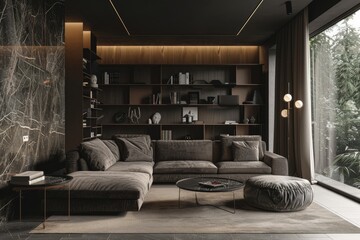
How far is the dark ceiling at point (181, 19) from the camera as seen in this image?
5633 millimetres

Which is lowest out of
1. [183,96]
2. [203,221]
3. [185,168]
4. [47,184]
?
[203,221]

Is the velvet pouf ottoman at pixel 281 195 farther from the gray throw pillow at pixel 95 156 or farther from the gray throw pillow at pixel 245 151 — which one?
the gray throw pillow at pixel 95 156

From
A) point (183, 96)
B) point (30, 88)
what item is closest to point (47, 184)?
point (30, 88)

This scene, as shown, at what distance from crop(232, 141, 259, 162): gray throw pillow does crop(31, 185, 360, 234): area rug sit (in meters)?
1.47

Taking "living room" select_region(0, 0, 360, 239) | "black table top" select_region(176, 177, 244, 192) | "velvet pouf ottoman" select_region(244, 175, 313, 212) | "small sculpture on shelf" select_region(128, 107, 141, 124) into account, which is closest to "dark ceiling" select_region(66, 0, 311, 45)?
"living room" select_region(0, 0, 360, 239)

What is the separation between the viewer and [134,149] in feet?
19.3

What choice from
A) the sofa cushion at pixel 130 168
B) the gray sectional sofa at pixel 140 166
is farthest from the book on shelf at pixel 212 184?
the sofa cushion at pixel 130 168

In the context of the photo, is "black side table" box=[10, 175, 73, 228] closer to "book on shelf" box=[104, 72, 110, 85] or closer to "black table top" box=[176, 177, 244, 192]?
"black table top" box=[176, 177, 244, 192]

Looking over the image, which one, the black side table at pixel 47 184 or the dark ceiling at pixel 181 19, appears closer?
the black side table at pixel 47 184

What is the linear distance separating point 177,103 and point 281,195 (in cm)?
442

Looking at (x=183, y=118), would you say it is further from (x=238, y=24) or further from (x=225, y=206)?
(x=225, y=206)

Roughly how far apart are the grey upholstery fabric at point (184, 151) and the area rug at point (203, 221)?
1.69 m

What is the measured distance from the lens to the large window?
510 cm

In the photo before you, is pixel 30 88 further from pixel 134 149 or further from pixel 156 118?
pixel 156 118
